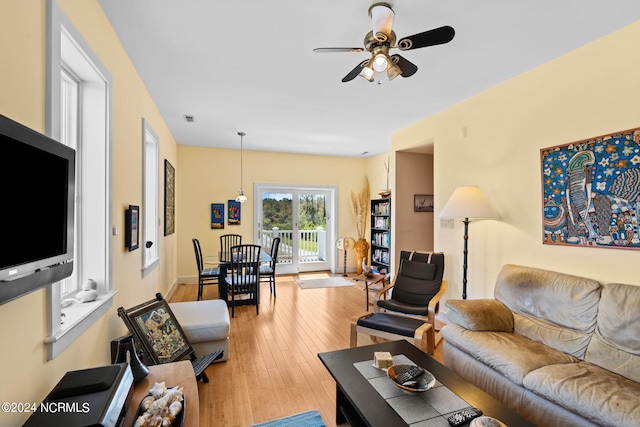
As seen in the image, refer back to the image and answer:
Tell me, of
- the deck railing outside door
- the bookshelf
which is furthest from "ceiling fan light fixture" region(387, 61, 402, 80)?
the deck railing outside door

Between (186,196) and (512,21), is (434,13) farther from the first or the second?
(186,196)

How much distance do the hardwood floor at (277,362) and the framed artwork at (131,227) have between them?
131 cm

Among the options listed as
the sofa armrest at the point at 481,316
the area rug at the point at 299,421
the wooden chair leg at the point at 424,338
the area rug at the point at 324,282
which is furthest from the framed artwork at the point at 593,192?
the area rug at the point at 324,282

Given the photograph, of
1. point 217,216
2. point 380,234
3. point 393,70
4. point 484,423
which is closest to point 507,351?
point 484,423

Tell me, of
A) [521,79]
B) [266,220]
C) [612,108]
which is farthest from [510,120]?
[266,220]

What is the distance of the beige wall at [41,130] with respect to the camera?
1.12m

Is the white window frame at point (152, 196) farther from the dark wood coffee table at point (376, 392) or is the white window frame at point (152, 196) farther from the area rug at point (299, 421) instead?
the dark wood coffee table at point (376, 392)

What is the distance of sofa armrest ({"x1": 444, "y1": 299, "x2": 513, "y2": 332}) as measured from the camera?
247cm

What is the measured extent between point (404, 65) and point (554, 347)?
2.31 metres

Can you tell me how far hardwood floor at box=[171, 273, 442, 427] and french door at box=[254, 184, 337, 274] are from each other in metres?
1.96

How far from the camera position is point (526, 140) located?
289 cm

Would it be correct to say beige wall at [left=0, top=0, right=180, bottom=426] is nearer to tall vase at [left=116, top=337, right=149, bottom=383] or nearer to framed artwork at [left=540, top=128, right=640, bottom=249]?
tall vase at [left=116, top=337, right=149, bottom=383]

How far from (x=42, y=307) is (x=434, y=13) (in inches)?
109

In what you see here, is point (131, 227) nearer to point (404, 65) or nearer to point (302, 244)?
point (404, 65)
